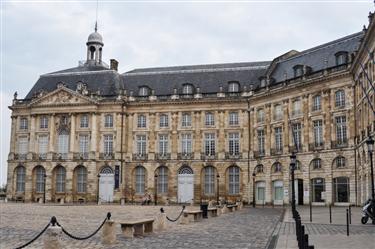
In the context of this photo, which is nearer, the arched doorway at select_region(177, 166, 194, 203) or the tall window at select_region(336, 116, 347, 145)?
the tall window at select_region(336, 116, 347, 145)

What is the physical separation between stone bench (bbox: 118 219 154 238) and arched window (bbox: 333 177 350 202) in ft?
81.9

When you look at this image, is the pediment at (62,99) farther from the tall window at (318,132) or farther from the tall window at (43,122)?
the tall window at (318,132)

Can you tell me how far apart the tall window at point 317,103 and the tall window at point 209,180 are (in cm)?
1293

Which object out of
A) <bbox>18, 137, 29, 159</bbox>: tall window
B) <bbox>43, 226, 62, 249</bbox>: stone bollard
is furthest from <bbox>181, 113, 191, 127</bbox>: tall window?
<bbox>43, 226, 62, 249</bbox>: stone bollard

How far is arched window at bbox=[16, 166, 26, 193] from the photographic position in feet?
178

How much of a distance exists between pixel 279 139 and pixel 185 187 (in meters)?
11.1

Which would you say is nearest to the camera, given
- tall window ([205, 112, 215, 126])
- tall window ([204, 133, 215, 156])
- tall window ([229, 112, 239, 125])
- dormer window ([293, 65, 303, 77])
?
dormer window ([293, 65, 303, 77])

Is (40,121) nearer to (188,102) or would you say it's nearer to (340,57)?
(188,102)

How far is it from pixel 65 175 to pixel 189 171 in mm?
13186

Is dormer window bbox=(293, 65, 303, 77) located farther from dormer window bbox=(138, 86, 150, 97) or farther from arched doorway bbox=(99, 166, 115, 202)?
arched doorway bbox=(99, 166, 115, 202)

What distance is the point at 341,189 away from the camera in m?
39.2

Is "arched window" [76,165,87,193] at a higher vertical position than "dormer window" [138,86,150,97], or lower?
lower

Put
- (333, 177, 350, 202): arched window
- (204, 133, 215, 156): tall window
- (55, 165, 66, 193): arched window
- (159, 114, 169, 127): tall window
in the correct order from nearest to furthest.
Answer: (333, 177, 350, 202): arched window, (204, 133, 215, 156): tall window, (159, 114, 169, 127): tall window, (55, 165, 66, 193): arched window

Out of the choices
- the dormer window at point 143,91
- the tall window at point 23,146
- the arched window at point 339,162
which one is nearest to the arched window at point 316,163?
the arched window at point 339,162
